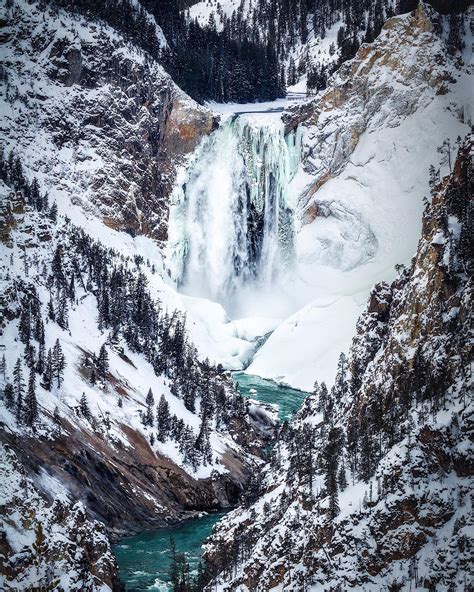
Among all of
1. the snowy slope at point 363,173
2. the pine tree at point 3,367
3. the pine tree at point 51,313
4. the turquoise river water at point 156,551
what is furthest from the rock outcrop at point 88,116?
the turquoise river water at point 156,551

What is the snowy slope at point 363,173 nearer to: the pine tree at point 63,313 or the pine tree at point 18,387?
the pine tree at point 63,313

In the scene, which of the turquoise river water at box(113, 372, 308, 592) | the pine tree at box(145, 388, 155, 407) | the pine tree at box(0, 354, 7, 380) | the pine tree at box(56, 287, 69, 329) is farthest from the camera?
the pine tree at box(56, 287, 69, 329)

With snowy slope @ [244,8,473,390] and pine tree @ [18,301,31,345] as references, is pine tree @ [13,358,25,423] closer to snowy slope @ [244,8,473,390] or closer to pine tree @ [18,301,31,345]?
pine tree @ [18,301,31,345]

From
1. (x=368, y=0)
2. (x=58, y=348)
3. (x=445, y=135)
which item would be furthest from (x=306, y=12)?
(x=58, y=348)

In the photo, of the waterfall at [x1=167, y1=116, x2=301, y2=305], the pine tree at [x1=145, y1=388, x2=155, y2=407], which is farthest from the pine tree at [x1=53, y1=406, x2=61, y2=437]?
the waterfall at [x1=167, y1=116, x2=301, y2=305]

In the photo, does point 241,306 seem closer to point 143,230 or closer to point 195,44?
point 143,230

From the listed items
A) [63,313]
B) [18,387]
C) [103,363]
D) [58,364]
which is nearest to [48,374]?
[58,364]

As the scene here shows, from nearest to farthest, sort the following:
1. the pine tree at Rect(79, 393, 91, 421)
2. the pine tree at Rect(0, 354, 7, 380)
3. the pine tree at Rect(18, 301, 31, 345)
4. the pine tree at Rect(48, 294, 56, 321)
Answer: the pine tree at Rect(0, 354, 7, 380), the pine tree at Rect(79, 393, 91, 421), the pine tree at Rect(18, 301, 31, 345), the pine tree at Rect(48, 294, 56, 321)

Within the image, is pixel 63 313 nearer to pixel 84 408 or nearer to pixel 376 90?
pixel 84 408

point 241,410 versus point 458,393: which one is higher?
point 458,393
